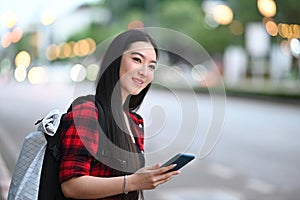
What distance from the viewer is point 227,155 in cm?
931

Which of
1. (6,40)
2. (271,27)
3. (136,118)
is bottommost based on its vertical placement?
(136,118)

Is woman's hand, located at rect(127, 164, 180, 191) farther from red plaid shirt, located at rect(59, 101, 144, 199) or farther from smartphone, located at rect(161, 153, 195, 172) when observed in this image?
red plaid shirt, located at rect(59, 101, 144, 199)

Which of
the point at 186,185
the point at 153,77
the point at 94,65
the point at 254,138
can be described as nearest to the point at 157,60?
the point at 153,77

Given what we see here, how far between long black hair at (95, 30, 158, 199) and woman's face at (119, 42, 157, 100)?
0.02m

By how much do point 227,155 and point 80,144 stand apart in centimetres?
779

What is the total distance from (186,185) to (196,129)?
5.08 metres

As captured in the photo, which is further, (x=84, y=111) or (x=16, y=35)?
(x=16, y=35)

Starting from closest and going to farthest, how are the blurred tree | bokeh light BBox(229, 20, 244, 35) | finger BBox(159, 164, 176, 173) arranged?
finger BBox(159, 164, 176, 173) → the blurred tree → bokeh light BBox(229, 20, 244, 35)

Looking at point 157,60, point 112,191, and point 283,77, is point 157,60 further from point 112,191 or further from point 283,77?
point 283,77

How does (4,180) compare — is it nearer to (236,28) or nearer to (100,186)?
(100,186)

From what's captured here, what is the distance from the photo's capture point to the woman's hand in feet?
5.23

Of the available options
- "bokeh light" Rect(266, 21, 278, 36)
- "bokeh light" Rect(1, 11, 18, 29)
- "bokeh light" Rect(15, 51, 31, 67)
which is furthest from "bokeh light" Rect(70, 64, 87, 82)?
"bokeh light" Rect(266, 21, 278, 36)

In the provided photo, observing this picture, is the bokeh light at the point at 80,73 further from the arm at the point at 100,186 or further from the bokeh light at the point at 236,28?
the bokeh light at the point at 236,28

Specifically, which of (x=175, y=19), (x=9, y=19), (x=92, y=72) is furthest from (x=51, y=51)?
(x=175, y=19)
